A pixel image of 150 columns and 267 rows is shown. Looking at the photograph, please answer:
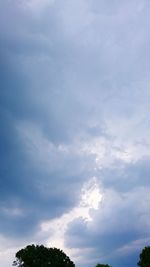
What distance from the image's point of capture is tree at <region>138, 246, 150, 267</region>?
344 feet

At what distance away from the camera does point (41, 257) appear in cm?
10556

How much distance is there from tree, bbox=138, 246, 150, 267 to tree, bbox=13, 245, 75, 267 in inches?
794

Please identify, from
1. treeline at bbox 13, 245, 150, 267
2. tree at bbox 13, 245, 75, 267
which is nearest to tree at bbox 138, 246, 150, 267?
treeline at bbox 13, 245, 150, 267

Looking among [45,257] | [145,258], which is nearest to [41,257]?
[45,257]

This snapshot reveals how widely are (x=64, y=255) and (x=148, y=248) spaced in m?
25.3

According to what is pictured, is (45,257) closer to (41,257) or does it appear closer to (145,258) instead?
(41,257)

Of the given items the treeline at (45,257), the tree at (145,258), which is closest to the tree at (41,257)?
the treeline at (45,257)

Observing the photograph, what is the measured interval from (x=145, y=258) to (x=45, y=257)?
2915 cm

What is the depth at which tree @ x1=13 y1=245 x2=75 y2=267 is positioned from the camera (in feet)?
342

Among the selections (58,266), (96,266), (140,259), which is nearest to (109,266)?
(96,266)

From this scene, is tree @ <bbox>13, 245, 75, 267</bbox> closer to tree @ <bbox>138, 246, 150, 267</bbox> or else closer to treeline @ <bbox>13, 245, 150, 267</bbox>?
treeline @ <bbox>13, 245, 150, 267</bbox>

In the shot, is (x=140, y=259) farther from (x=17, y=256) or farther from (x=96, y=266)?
(x=17, y=256)

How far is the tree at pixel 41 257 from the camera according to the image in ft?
342

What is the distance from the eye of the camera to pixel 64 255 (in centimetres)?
10881
